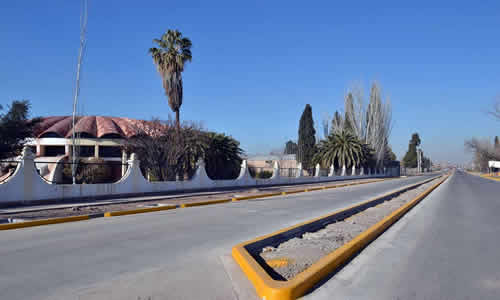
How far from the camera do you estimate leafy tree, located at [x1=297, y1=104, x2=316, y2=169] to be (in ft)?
229

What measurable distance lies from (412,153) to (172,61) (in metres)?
137

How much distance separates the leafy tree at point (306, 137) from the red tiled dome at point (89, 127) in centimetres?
3072

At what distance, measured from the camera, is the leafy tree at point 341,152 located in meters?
61.9

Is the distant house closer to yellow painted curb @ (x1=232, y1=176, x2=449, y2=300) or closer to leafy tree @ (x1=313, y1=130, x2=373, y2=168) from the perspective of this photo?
leafy tree @ (x1=313, y1=130, x2=373, y2=168)

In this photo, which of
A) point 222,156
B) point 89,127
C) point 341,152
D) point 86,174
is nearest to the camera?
point 86,174

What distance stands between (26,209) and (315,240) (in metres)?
10.7

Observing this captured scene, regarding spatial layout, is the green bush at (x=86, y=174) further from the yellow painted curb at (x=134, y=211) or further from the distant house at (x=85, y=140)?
the distant house at (x=85, y=140)

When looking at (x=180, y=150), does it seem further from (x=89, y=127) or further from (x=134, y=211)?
(x=89, y=127)

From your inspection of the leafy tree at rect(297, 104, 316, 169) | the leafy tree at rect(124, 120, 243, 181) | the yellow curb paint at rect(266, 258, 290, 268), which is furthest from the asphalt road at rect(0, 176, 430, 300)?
the leafy tree at rect(297, 104, 316, 169)

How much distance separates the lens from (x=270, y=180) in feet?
120

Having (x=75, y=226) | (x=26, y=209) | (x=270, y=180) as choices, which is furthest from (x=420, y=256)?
(x=270, y=180)

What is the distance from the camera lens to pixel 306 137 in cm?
6994

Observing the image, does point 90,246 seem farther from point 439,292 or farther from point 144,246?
point 439,292

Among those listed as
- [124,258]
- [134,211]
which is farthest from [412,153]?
[124,258]
